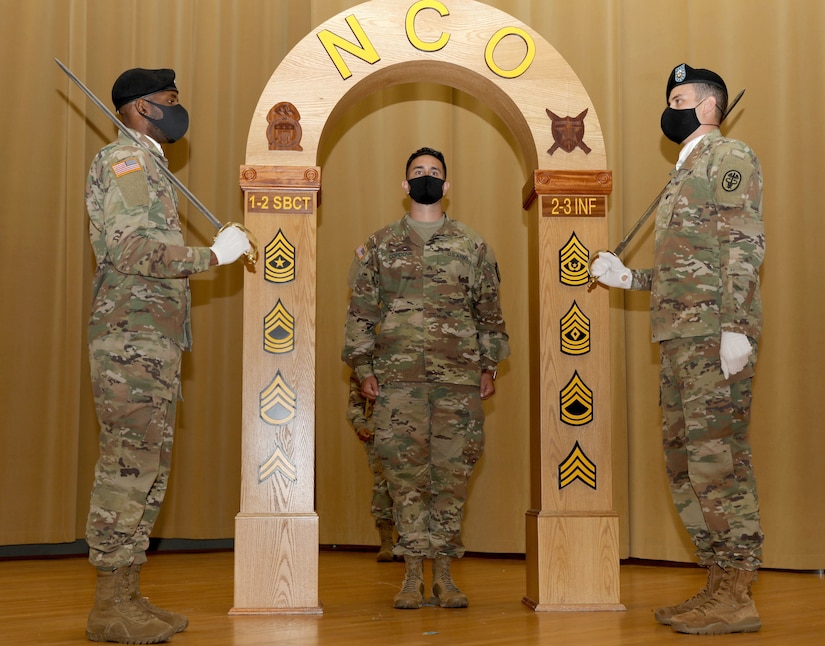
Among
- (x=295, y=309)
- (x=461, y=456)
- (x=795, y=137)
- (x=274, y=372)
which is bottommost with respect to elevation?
(x=461, y=456)

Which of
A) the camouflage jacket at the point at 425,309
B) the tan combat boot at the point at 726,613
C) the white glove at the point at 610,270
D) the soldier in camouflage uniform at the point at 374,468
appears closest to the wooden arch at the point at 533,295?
the white glove at the point at 610,270

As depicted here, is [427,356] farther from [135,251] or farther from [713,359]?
[135,251]

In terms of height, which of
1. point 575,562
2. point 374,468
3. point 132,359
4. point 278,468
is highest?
point 132,359

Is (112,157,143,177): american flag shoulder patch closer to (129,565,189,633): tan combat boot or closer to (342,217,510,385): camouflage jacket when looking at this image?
(342,217,510,385): camouflage jacket

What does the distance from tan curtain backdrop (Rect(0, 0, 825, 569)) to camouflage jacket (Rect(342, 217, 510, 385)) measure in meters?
1.52

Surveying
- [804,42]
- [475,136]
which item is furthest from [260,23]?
[804,42]

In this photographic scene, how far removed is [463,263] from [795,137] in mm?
2230

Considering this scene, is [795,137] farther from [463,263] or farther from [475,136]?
[463,263]

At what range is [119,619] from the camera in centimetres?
281

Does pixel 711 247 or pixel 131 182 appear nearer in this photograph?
pixel 131 182

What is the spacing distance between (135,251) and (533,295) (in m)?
1.60

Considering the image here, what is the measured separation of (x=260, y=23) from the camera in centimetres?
556

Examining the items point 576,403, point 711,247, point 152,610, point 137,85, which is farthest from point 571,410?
point 137,85

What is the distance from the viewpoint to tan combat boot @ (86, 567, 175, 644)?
2.78 meters
